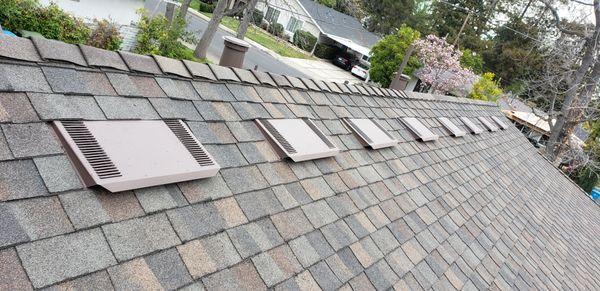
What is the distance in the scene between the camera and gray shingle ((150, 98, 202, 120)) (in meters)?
2.73

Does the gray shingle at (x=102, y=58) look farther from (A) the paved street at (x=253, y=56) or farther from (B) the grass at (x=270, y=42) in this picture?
(B) the grass at (x=270, y=42)

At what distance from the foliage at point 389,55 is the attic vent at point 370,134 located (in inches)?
1079

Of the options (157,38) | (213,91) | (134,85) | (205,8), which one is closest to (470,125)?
(213,91)

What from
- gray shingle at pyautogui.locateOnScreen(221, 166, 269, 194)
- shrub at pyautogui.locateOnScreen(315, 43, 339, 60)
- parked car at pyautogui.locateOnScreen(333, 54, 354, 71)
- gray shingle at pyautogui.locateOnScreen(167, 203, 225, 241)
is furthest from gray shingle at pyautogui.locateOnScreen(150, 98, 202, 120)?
shrub at pyautogui.locateOnScreen(315, 43, 339, 60)

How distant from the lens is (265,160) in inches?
124

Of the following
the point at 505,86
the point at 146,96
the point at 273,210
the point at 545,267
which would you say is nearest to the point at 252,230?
the point at 273,210

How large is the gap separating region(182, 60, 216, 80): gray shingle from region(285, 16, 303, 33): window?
3913cm

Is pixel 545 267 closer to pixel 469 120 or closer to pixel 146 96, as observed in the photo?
pixel 469 120

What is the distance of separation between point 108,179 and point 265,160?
140cm

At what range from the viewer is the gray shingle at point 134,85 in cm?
260

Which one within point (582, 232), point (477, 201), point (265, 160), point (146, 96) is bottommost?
point (582, 232)

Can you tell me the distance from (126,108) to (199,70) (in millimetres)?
1042

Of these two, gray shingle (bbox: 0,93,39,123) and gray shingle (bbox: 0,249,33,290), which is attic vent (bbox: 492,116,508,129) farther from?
gray shingle (bbox: 0,249,33,290)

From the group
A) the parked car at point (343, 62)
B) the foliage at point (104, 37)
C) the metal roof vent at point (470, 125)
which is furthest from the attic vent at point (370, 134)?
the parked car at point (343, 62)
